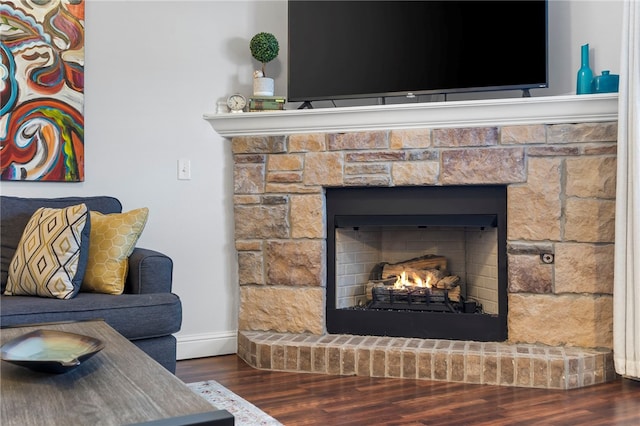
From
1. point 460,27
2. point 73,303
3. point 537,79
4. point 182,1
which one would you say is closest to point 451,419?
point 73,303

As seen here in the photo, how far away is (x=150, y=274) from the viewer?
2908 mm

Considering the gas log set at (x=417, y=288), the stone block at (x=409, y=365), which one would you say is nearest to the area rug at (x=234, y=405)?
the stone block at (x=409, y=365)

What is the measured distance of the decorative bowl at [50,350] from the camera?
1501 millimetres

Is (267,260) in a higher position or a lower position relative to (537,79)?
lower

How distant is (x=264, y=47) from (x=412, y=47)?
32.9 inches

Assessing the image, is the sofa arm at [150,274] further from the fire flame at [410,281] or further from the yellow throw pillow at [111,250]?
the fire flame at [410,281]

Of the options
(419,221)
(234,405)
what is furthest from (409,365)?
(234,405)

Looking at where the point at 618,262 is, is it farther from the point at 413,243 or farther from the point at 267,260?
the point at 267,260

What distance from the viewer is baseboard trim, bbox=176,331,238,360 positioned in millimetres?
3697

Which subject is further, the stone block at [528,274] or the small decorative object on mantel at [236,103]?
the small decorative object on mantel at [236,103]

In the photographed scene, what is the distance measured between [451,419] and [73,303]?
159cm

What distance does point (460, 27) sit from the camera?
3.49m

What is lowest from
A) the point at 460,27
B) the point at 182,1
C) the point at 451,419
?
the point at 451,419

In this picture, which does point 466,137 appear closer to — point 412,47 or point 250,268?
point 412,47
